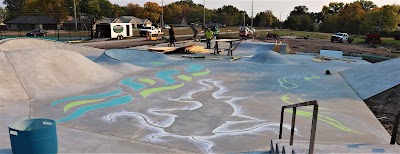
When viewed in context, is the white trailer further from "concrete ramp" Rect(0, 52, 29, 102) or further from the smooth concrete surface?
"concrete ramp" Rect(0, 52, 29, 102)

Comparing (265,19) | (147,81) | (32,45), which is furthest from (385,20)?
(32,45)

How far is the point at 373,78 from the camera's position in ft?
39.4

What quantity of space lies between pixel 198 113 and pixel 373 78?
7.98 meters

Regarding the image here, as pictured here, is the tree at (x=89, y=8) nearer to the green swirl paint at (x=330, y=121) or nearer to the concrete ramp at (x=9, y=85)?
the concrete ramp at (x=9, y=85)

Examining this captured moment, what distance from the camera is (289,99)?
10.1 meters

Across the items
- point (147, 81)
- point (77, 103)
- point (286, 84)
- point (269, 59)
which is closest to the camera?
point (77, 103)

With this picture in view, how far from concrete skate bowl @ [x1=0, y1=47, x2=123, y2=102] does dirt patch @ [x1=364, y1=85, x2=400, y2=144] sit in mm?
9855

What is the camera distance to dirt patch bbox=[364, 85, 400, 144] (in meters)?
8.24

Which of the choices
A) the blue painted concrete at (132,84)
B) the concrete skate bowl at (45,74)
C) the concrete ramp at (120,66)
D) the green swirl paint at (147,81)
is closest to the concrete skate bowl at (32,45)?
the concrete ramp at (120,66)

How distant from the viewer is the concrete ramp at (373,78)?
1074 cm

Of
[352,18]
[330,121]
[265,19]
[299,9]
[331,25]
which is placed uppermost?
[299,9]

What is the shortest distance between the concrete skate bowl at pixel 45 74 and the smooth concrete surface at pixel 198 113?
0.38 m

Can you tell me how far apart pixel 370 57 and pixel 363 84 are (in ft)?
53.7

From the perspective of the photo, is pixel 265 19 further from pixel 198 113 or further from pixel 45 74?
pixel 198 113
